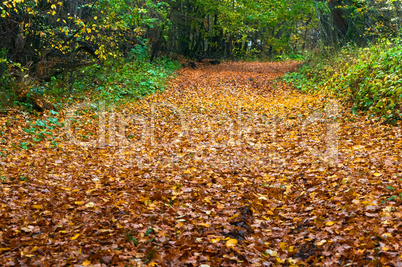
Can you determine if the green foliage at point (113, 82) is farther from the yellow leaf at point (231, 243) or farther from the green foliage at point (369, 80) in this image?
the yellow leaf at point (231, 243)

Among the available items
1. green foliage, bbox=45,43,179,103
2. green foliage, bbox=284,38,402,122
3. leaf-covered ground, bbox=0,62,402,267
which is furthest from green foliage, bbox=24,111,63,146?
green foliage, bbox=284,38,402,122

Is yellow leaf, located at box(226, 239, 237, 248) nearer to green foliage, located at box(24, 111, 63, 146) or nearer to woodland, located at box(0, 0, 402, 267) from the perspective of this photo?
woodland, located at box(0, 0, 402, 267)

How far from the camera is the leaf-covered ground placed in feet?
11.7

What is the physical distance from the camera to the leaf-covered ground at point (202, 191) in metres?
3.56

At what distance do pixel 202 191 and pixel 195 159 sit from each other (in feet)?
5.37

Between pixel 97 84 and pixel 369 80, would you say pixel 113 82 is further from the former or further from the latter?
pixel 369 80

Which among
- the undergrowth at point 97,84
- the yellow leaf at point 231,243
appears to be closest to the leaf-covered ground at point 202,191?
the yellow leaf at point 231,243

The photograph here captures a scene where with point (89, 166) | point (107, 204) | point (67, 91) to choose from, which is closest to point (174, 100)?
point (67, 91)

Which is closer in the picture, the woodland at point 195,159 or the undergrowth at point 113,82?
the woodland at point 195,159

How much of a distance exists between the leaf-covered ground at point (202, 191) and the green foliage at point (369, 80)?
0.52m

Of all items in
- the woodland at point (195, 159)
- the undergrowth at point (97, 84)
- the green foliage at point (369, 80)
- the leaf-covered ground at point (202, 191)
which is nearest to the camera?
the leaf-covered ground at point (202, 191)

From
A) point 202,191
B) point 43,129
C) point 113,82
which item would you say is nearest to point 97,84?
point 113,82

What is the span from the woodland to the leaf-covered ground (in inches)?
1.0

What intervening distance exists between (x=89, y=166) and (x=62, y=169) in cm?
54
